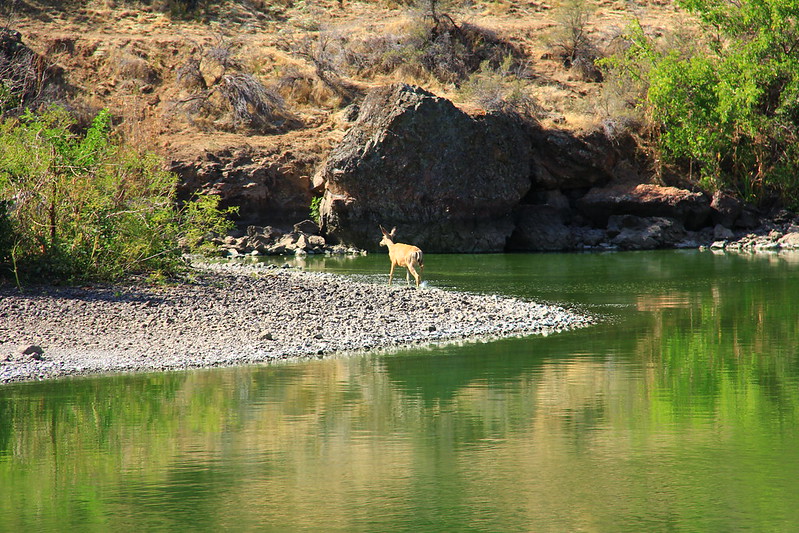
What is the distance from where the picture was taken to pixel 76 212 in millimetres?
17281

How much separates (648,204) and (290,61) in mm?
17953

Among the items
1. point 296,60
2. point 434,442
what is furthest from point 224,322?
point 296,60

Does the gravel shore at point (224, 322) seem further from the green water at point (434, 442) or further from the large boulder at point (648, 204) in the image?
the large boulder at point (648, 204)

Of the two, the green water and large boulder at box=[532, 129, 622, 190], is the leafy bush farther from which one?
the green water

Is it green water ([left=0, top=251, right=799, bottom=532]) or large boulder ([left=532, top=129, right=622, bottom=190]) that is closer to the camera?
green water ([left=0, top=251, right=799, bottom=532])

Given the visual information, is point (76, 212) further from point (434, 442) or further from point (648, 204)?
point (648, 204)

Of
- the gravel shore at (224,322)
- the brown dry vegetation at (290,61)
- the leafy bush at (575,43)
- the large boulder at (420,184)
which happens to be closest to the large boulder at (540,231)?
the large boulder at (420,184)

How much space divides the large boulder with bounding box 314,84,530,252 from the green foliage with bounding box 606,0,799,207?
6.95m

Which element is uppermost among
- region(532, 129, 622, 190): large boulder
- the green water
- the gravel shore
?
region(532, 129, 622, 190): large boulder

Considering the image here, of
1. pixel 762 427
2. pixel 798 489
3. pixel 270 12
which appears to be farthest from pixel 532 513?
pixel 270 12

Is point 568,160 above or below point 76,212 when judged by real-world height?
above

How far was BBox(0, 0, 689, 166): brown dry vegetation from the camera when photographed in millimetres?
37906

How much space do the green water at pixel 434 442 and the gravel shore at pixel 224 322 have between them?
0.76 meters

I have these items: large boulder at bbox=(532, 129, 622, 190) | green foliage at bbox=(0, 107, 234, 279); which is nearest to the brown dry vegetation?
large boulder at bbox=(532, 129, 622, 190)
